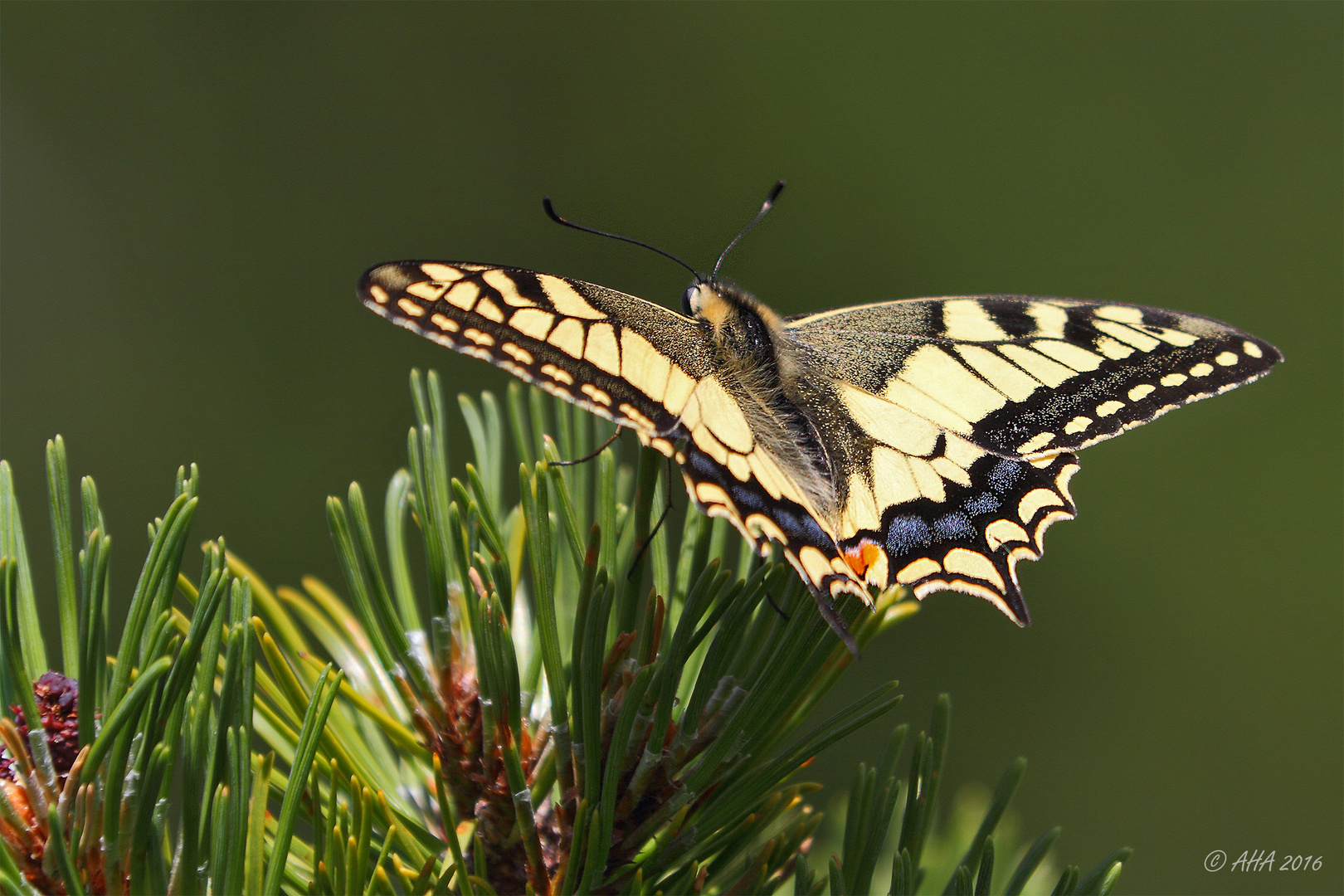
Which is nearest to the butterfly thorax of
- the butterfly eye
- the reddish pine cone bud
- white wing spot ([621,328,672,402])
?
the butterfly eye

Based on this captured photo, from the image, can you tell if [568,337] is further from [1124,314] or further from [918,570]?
[1124,314]

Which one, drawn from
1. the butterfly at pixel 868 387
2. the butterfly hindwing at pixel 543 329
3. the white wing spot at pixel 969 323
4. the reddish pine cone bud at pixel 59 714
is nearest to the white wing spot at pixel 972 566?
the butterfly at pixel 868 387

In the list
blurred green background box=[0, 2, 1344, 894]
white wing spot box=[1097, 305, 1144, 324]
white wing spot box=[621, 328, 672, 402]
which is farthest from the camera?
blurred green background box=[0, 2, 1344, 894]

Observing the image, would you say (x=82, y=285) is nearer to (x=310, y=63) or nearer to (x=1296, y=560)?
(x=310, y=63)

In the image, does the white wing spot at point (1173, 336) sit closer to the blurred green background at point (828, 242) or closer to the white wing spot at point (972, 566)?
the white wing spot at point (972, 566)

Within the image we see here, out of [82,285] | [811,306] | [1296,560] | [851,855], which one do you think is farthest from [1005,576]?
[82,285]

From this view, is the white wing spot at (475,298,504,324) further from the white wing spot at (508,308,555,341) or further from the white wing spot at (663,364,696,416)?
the white wing spot at (663,364,696,416)
